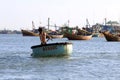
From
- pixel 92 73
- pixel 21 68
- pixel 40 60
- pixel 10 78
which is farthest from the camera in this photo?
pixel 40 60

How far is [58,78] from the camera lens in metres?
22.9

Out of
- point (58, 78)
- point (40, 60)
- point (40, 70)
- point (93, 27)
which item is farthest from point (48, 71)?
point (93, 27)

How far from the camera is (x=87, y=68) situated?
92.2 feet

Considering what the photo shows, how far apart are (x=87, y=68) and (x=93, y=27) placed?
Result: 153854 mm

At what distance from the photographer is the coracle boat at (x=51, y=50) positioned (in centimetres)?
3363

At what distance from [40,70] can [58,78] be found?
11.8 ft

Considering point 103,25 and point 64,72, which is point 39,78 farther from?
point 103,25

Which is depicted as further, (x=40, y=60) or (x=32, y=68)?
(x=40, y=60)

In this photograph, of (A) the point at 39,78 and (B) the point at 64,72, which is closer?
(A) the point at 39,78

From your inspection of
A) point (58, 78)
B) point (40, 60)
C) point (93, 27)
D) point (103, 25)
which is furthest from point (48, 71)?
point (103, 25)

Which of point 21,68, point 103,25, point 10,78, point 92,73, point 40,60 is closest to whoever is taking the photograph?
point 10,78

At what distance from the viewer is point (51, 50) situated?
3406 cm

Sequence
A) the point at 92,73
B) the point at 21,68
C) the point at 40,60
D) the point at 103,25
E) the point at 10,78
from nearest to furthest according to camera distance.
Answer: the point at 10,78 → the point at 92,73 → the point at 21,68 → the point at 40,60 → the point at 103,25

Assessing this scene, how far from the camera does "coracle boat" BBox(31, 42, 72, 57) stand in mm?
33631
